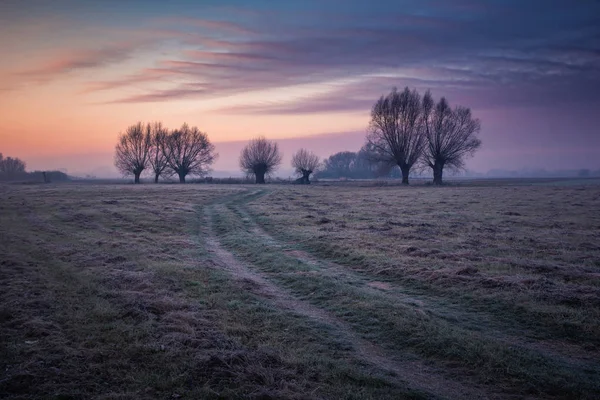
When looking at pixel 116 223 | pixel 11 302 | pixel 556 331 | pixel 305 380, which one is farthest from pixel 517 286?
pixel 116 223

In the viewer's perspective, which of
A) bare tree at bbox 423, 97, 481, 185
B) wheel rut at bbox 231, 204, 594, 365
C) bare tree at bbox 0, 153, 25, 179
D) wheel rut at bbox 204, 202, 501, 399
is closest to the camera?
wheel rut at bbox 204, 202, 501, 399

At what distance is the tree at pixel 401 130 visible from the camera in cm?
6988

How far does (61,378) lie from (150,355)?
138cm

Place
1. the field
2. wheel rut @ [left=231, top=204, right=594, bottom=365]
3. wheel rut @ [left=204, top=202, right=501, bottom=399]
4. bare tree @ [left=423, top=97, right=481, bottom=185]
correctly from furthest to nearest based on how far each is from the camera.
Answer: bare tree @ [left=423, top=97, right=481, bottom=185] < wheel rut @ [left=231, top=204, right=594, bottom=365] < the field < wheel rut @ [left=204, top=202, right=501, bottom=399]

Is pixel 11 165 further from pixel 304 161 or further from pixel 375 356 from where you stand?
pixel 375 356

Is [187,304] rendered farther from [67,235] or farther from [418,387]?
[67,235]

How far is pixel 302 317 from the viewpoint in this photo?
8875 millimetres

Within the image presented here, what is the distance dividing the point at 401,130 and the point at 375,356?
67939mm

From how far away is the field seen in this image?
19.7 ft

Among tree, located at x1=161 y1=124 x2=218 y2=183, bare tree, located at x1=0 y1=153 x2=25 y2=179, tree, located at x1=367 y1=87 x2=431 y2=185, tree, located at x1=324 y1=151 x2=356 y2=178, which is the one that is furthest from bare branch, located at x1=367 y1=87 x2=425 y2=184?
bare tree, located at x1=0 y1=153 x2=25 y2=179

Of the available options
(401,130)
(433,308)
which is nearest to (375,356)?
(433,308)

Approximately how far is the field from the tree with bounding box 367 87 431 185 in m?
53.0

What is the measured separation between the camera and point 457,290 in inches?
412

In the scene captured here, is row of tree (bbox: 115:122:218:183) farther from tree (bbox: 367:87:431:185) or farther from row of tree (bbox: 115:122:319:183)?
tree (bbox: 367:87:431:185)
